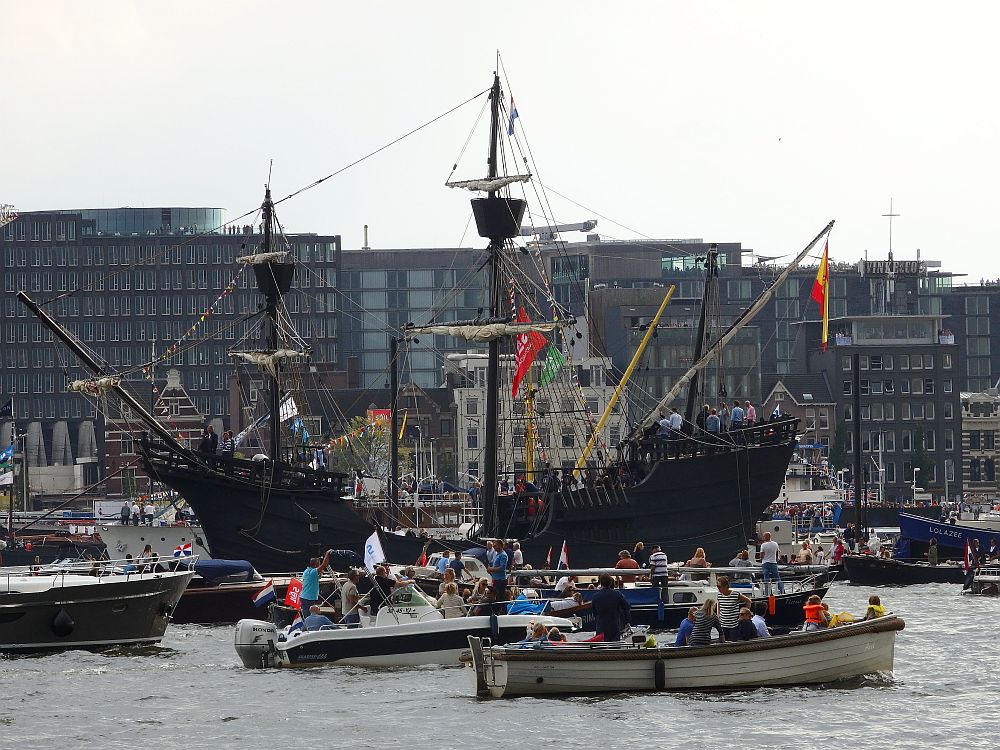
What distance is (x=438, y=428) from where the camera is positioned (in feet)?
568

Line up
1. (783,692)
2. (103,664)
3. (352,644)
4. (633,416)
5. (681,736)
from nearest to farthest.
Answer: (681,736) → (783,692) → (352,644) → (103,664) → (633,416)

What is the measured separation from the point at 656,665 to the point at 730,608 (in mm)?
3221

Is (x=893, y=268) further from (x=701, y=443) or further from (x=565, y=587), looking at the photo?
(x=565, y=587)

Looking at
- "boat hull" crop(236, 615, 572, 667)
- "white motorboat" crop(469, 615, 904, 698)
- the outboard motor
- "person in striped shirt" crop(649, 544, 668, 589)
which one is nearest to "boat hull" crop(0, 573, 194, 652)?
the outboard motor

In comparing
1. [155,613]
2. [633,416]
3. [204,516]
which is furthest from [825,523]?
[155,613]

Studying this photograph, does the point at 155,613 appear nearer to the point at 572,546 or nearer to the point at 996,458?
the point at 572,546

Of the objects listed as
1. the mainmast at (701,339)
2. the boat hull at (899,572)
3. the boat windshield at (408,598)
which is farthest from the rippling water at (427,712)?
the mainmast at (701,339)

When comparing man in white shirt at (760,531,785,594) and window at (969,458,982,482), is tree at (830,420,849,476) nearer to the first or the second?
window at (969,458,982,482)

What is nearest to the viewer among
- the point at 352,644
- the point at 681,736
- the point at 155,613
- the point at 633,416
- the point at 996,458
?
the point at 681,736

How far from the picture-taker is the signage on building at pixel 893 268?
193 m

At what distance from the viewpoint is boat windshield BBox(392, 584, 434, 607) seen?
142 feet

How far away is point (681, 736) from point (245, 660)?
14152mm

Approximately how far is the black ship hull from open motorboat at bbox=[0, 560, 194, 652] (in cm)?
2145

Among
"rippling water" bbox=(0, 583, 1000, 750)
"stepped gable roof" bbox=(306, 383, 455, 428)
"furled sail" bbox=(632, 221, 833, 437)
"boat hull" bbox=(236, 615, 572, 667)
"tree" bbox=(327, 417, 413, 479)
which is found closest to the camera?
"rippling water" bbox=(0, 583, 1000, 750)
